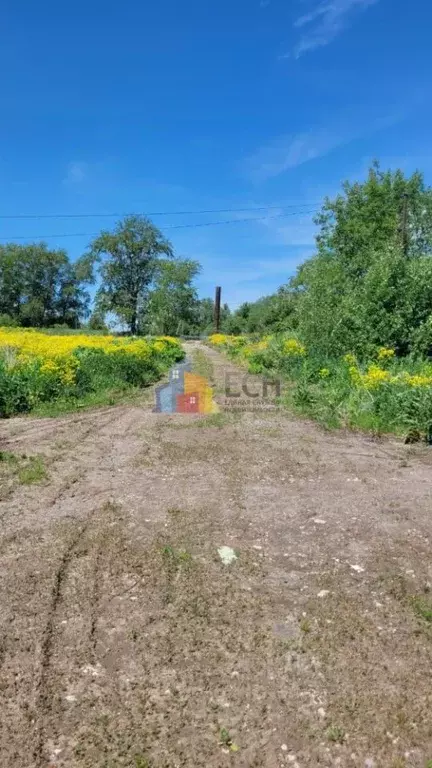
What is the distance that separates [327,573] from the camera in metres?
3.53

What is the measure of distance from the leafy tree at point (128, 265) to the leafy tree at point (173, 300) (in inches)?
182

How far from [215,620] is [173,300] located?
49330 mm

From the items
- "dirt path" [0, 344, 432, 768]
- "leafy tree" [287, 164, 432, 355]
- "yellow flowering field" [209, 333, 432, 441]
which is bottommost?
"dirt path" [0, 344, 432, 768]

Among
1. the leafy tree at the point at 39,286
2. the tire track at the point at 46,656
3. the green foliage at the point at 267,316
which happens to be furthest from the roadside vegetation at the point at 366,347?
the leafy tree at the point at 39,286

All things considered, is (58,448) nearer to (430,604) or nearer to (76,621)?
(76,621)

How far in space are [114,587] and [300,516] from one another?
1985 mm

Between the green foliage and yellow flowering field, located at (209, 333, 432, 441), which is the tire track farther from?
the green foliage

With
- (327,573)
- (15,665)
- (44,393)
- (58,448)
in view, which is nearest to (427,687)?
(327,573)

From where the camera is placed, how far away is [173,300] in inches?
2007

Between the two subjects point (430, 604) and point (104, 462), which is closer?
point (430, 604)

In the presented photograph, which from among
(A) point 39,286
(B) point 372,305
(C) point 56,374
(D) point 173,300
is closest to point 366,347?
(B) point 372,305

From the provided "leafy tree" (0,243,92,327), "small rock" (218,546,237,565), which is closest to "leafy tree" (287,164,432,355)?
"small rock" (218,546,237,565)

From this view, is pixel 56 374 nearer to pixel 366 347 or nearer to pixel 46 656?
pixel 46 656

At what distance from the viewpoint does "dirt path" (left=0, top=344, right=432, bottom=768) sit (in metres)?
2.10
